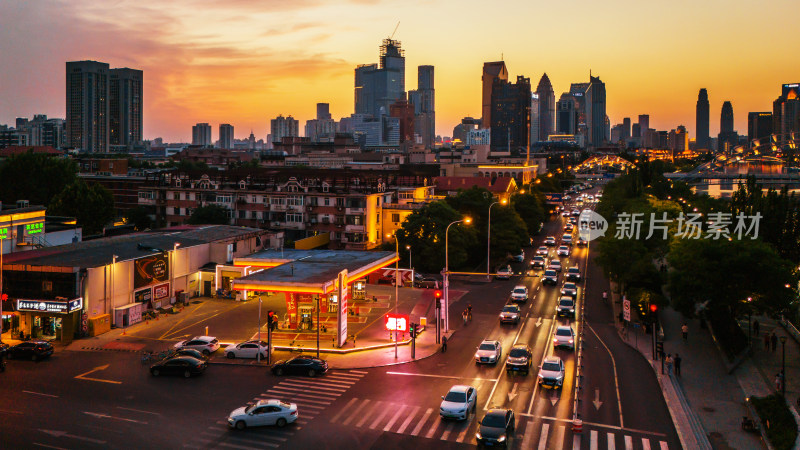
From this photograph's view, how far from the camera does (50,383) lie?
29906mm

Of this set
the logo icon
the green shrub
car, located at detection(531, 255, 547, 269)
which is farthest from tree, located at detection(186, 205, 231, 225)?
the green shrub

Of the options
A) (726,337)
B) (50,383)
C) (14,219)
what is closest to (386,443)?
(50,383)

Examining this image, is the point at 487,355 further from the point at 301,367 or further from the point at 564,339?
the point at 301,367

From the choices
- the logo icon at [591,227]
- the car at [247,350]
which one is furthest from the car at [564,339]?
the logo icon at [591,227]

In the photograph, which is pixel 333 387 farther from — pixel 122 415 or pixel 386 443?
pixel 122 415

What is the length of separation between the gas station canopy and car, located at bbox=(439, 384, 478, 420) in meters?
13.2

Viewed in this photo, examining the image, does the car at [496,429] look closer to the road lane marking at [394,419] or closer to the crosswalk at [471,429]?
the crosswalk at [471,429]

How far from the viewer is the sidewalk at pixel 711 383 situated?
24.9m

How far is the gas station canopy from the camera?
37688 mm

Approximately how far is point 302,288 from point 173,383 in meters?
9.56

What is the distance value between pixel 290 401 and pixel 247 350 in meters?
7.68

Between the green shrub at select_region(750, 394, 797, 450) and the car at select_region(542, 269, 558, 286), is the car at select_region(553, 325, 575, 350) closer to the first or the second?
the green shrub at select_region(750, 394, 797, 450)

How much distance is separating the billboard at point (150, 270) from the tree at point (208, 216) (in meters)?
32.8

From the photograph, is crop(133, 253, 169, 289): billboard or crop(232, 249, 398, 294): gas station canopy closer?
crop(232, 249, 398, 294): gas station canopy
